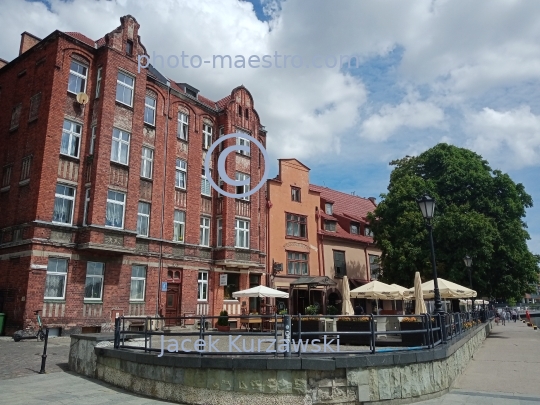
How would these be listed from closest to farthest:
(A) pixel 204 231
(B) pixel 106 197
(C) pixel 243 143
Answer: (B) pixel 106 197, (A) pixel 204 231, (C) pixel 243 143

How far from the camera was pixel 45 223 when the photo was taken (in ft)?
65.3

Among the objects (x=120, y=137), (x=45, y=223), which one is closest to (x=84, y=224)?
(x=45, y=223)

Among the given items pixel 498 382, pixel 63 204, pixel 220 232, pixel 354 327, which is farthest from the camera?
pixel 220 232

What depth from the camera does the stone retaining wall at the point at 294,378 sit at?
301 inches

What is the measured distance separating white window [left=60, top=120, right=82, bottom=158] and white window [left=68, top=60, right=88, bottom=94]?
1.84 m

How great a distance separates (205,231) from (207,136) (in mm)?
6697

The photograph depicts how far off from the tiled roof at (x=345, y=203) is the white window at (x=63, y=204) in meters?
22.8

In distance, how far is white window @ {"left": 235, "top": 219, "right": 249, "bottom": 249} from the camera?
96.1 feet

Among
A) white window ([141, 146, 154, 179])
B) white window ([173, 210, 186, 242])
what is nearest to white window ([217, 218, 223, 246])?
white window ([173, 210, 186, 242])

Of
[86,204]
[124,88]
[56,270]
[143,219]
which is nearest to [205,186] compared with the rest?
A: [143,219]

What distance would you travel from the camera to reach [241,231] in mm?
29641

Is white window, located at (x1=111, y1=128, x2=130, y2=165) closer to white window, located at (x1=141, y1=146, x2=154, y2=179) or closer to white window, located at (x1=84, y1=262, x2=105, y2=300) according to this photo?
white window, located at (x1=141, y1=146, x2=154, y2=179)

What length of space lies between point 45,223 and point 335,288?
23.0 m

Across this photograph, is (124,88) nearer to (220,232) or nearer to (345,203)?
(220,232)
